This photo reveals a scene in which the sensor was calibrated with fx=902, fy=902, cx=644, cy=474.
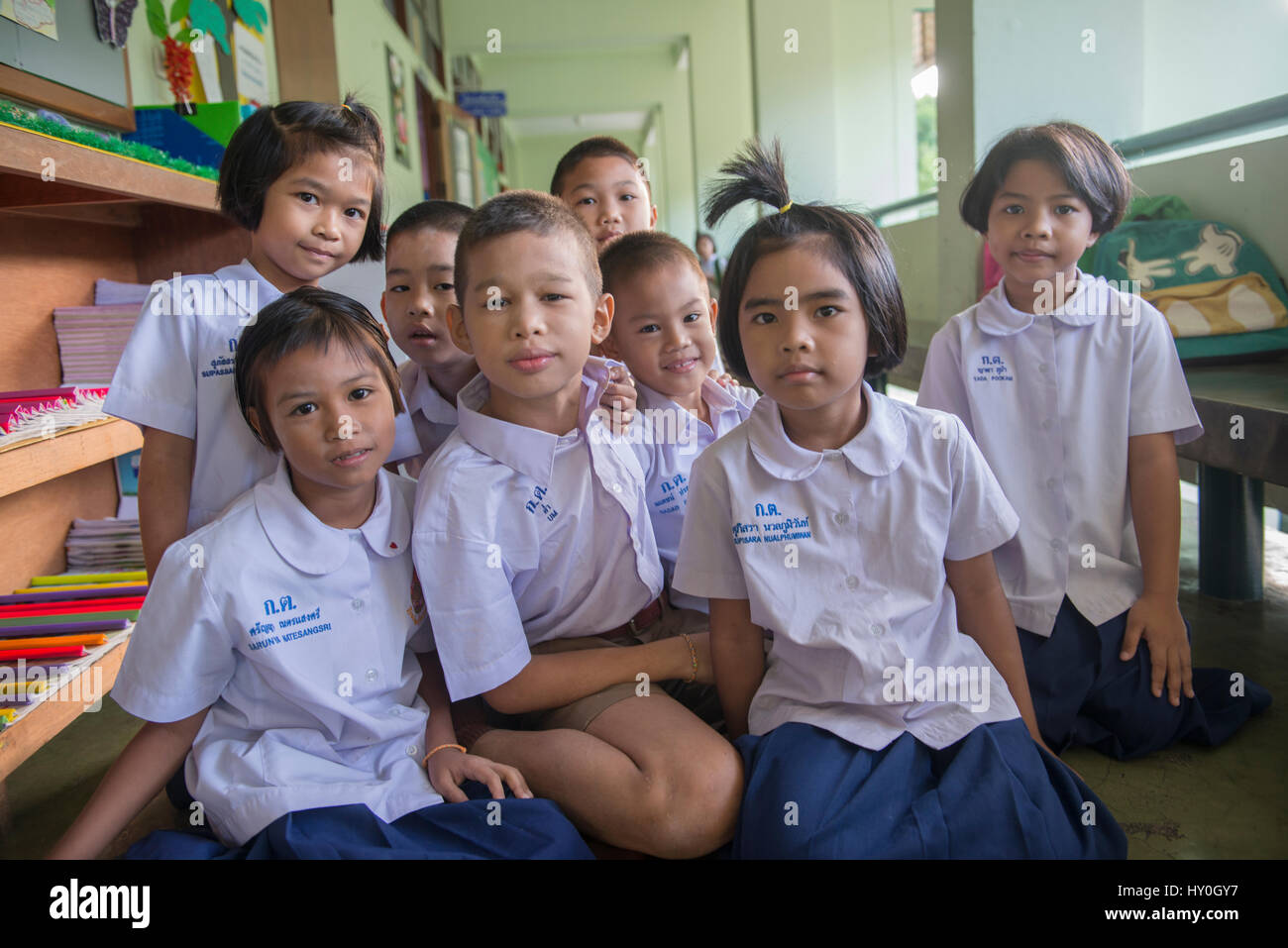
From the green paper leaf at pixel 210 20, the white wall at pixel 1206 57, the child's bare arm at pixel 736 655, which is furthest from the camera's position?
the white wall at pixel 1206 57

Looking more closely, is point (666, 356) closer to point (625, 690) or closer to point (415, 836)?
point (625, 690)

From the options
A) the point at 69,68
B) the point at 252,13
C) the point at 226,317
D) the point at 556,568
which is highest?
the point at 252,13

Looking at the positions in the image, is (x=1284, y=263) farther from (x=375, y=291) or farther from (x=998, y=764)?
(x=375, y=291)

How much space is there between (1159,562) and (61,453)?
72.6 inches

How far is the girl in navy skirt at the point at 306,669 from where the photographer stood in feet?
3.74

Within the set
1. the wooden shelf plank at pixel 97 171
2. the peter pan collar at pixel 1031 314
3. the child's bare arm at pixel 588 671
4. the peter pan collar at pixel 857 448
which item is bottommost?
the child's bare arm at pixel 588 671

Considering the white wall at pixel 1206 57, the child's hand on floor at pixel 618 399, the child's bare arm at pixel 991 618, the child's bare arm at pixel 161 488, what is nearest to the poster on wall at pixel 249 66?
the child's bare arm at pixel 161 488

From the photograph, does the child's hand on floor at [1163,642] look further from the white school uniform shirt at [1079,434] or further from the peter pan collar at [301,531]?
the peter pan collar at [301,531]

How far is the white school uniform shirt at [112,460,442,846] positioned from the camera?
1.16m

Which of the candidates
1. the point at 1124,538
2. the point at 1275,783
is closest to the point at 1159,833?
the point at 1275,783

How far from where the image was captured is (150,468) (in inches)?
56.3

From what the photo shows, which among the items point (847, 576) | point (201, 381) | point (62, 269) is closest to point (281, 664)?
point (201, 381)

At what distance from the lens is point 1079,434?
Answer: 5.04 feet

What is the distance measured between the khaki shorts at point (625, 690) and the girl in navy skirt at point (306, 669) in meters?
0.14
